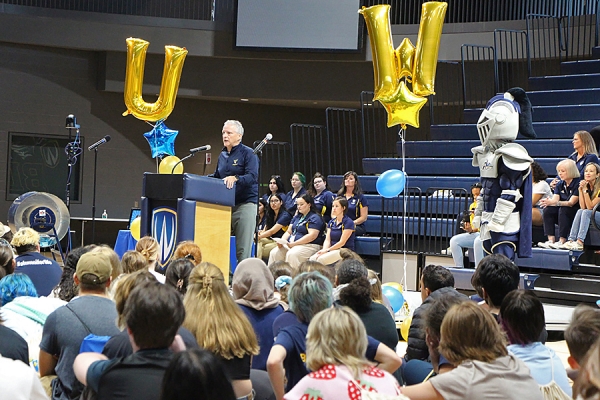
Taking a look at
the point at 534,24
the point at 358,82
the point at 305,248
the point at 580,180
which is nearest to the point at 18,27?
the point at 358,82

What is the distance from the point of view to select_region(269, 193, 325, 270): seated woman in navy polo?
28.0 feet

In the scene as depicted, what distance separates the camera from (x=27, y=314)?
3.13 metres

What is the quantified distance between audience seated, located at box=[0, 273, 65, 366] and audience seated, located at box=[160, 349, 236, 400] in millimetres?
1654

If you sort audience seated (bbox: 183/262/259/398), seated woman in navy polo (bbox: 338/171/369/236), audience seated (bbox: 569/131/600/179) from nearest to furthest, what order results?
audience seated (bbox: 183/262/259/398)
audience seated (bbox: 569/131/600/179)
seated woman in navy polo (bbox: 338/171/369/236)

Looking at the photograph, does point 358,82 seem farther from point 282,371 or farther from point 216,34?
point 282,371

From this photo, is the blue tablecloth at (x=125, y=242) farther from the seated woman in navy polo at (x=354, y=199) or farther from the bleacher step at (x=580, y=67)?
the bleacher step at (x=580, y=67)

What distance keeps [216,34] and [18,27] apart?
121 inches

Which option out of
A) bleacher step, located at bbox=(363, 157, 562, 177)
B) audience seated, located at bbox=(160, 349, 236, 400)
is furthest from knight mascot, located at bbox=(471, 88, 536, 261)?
audience seated, located at bbox=(160, 349, 236, 400)

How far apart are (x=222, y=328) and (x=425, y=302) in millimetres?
1147

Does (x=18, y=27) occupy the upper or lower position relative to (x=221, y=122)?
upper

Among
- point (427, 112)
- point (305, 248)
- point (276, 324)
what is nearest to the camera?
point (276, 324)

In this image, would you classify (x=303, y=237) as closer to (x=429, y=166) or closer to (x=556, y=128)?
(x=429, y=166)

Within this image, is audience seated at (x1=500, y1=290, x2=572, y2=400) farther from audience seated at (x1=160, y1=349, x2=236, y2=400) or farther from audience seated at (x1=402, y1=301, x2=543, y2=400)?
audience seated at (x1=160, y1=349, x2=236, y2=400)

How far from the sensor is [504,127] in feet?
18.0
